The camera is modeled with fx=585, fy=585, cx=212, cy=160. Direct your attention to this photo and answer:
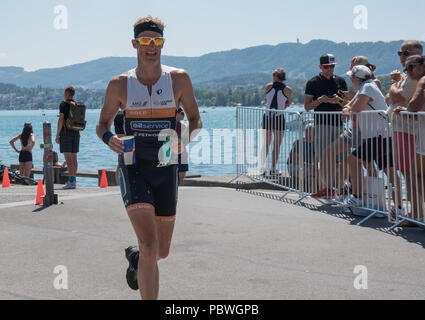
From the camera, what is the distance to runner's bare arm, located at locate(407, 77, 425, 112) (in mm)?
7031

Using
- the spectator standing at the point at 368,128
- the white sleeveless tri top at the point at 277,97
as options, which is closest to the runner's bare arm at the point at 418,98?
the spectator standing at the point at 368,128

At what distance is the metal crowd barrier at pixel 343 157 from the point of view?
766 centimetres

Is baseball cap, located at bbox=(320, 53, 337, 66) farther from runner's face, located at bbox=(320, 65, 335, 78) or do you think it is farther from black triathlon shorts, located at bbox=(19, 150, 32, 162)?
black triathlon shorts, located at bbox=(19, 150, 32, 162)

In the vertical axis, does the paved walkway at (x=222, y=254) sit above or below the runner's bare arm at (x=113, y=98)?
below

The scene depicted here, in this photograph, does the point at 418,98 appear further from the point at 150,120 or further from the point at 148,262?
the point at 148,262

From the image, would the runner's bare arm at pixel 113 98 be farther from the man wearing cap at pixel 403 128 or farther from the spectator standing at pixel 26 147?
the spectator standing at pixel 26 147

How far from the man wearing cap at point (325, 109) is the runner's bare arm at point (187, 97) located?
15.9 feet

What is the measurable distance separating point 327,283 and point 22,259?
10.7ft

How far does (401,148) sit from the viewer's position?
7.72m

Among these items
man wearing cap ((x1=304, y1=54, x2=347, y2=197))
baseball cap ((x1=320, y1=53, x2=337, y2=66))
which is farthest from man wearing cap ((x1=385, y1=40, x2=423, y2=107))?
baseball cap ((x1=320, y1=53, x2=337, y2=66))

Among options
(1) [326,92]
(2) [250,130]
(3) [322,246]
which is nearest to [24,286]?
(3) [322,246]

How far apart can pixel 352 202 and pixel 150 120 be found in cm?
501
